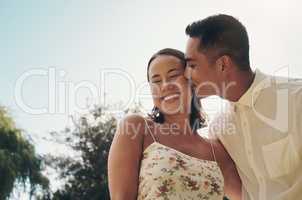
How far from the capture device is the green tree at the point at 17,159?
1767cm

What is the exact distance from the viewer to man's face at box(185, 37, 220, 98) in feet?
11.0

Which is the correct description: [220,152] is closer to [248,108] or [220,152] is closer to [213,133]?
[213,133]

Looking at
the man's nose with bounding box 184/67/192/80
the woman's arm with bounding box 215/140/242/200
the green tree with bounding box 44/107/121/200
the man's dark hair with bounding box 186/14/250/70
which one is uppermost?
the man's dark hair with bounding box 186/14/250/70

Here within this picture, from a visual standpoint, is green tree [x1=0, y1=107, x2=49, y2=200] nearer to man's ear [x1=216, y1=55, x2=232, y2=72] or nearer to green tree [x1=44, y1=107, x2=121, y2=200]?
green tree [x1=44, y1=107, x2=121, y2=200]

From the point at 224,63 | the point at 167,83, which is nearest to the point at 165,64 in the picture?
the point at 167,83

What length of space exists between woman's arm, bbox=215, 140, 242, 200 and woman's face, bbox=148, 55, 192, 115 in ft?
1.61

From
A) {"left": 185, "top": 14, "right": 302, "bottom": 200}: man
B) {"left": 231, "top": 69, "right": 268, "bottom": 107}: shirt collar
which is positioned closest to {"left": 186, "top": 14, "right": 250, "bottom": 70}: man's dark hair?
{"left": 185, "top": 14, "right": 302, "bottom": 200}: man

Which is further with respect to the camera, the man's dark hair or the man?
the man's dark hair

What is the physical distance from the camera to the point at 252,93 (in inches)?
126

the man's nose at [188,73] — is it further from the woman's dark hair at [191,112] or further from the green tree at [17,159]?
the green tree at [17,159]

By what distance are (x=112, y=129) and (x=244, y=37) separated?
58.8 feet

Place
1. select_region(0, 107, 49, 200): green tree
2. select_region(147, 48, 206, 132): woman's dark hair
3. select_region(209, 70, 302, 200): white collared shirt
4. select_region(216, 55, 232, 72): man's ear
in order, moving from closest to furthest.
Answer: select_region(209, 70, 302, 200): white collared shirt < select_region(216, 55, 232, 72): man's ear < select_region(147, 48, 206, 132): woman's dark hair < select_region(0, 107, 49, 200): green tree

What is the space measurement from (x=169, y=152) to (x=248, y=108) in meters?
0.61

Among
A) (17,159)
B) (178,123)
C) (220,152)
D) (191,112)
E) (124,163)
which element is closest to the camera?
(124,163)
